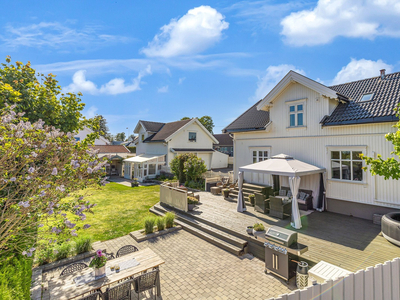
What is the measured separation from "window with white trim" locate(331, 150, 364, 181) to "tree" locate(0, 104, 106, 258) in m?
10.4

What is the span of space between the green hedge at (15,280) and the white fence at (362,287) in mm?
4284

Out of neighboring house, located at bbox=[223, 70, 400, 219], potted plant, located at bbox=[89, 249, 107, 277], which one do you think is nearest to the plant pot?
potted plant, located at bbox=[89, 249, 107, 277]

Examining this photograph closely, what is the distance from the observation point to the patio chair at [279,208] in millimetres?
9102

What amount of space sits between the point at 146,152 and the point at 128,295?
24.9 metres

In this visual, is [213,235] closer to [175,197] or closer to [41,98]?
[175,197]

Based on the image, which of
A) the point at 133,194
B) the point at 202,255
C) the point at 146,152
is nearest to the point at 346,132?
the point at 202,255

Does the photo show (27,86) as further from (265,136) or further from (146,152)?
(146,152)

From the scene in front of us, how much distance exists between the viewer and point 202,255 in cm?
716

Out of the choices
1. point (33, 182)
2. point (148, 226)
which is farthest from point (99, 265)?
point (148, 226)

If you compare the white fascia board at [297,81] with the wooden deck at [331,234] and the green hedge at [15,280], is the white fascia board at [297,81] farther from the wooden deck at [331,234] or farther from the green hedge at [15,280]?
the green hedge at [15,280]

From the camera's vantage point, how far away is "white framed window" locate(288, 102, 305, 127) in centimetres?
1084

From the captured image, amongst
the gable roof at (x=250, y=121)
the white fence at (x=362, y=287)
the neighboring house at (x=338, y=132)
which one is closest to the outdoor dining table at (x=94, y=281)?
the white fence at (x=362, y=287)

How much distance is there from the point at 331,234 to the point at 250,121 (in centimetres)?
836

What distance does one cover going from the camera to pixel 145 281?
4.91 m
